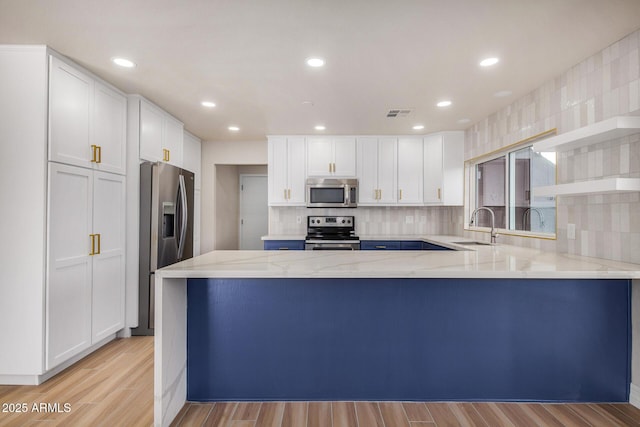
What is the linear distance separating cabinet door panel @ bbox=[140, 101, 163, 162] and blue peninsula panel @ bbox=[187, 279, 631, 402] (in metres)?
1.97

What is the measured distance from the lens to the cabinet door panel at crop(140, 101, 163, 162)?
3.29 meters

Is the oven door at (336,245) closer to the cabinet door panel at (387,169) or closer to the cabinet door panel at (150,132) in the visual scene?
the cabinet door panel at (387,169)

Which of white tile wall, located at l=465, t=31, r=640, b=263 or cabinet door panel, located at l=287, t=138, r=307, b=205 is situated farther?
cabinet door panel, located at l=287, t=138, r=307, b=205

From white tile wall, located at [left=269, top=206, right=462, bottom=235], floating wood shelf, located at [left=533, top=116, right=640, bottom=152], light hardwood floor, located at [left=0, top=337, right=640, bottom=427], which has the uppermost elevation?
floating wood shelf, located at [left=533, top=116, right=640, bottom=152]

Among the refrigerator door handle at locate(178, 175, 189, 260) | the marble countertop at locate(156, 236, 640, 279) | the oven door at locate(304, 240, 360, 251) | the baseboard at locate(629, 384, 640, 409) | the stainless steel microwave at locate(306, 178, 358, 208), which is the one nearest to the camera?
the marble countertop at locate(156, 236, 640, 279)

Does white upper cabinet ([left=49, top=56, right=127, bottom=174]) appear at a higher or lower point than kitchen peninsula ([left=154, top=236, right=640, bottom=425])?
higher

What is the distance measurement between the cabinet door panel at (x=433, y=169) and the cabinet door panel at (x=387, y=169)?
41 centimetres

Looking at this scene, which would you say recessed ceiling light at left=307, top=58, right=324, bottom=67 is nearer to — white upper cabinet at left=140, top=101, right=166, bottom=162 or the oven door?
white upper cabinet at left=140, top=101, right=166, bottom=162

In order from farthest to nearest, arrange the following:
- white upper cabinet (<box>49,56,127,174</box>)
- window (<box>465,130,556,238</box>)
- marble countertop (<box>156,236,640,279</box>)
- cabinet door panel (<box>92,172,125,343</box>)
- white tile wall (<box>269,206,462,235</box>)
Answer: white tile wall (<box>269,206,462,235</box>) → window (<box>465,130,556,238</box>) → cabinet door panel (<box>92,172,125,343</box>) → white upper cabinet (<box>49,56,127,174</box>) → marble countertop (<box>156,236,640,279</box>)

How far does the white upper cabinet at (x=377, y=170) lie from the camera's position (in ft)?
15.3

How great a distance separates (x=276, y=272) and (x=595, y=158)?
7.47 ft

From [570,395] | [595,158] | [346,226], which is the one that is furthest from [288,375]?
[346,226]

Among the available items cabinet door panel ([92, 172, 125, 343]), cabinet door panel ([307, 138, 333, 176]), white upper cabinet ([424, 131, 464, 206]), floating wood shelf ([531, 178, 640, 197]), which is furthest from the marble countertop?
cabinet door panel ([307, 138, 333, 176])

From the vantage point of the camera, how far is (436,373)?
6.59 ft
